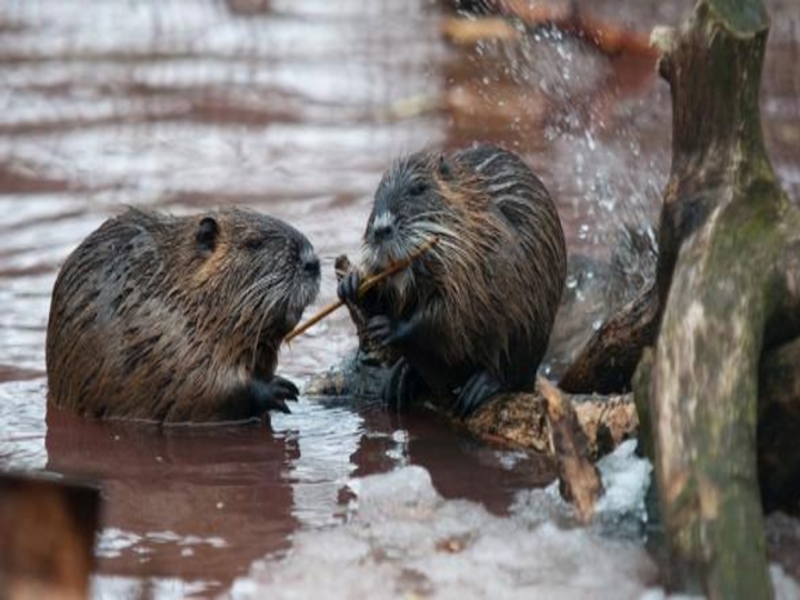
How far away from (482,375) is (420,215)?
52cm

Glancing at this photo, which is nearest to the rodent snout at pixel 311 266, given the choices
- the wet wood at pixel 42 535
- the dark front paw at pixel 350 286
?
the dark front paw at pixel 350 286

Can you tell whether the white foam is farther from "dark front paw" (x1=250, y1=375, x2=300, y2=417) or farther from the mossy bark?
"dark front paw" (x1=250, y1=375, x2=300, y2=417)

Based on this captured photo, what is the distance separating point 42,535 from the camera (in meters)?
2.86

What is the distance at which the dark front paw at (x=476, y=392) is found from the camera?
5.82m

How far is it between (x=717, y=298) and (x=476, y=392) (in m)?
1.50

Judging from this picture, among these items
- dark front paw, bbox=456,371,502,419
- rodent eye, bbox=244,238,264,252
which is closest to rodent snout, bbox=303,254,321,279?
rodent eye, bbox=244,238,264,252

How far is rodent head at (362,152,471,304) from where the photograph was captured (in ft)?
18.6

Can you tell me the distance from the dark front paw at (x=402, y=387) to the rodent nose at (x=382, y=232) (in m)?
0.56

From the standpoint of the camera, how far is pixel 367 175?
8.77m

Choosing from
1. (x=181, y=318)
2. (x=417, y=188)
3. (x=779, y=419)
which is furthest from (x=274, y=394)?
(x=779, y=419)

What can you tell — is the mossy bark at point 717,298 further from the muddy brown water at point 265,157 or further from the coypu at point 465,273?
the coypu at point 465,273

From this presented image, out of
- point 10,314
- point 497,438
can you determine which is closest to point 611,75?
point 10,314

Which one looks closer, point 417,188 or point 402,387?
point 417,188

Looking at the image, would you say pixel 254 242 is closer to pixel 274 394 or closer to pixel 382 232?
pixel 274 394
